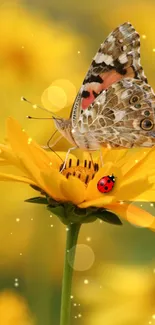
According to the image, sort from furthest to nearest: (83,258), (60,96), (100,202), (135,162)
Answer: (60,96) → (83,258) → (135,162) → (100,202)

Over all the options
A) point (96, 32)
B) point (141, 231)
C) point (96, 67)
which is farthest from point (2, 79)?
point (96, 67)

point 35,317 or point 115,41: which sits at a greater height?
point 115,41

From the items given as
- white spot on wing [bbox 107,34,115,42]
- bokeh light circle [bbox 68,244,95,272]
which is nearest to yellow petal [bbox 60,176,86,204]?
white spot on wing [bbox 107,34,115,42]

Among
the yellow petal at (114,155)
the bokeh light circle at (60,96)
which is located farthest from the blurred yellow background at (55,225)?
the yellow petal at (114,155)

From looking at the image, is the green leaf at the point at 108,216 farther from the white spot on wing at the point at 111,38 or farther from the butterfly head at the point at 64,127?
the white spot on wing at the point at 111,38

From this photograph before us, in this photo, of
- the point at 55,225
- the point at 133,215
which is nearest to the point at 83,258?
the point at 55,225

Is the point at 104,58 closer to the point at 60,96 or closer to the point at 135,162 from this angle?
the point at 135,162

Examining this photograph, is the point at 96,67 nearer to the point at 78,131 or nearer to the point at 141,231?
the point at 78,131
